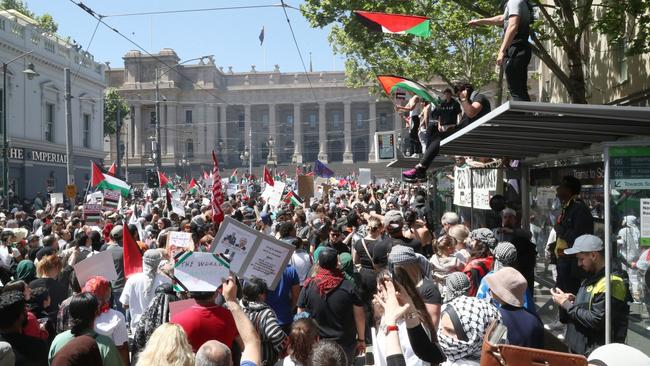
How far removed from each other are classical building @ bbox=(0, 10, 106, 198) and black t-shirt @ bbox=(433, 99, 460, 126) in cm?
2611

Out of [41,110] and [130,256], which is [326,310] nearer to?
[130,256]

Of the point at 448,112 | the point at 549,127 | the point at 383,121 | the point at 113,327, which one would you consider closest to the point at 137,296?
the point at 113,327

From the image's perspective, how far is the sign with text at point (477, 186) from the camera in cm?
1039

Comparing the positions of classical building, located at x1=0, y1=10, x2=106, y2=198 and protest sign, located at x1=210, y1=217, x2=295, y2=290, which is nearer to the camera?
protest sign, located at x1=210, y1=217, x2=295, y2=290

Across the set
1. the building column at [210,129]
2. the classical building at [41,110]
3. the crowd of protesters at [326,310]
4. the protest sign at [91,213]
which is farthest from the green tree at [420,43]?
the building column at [210,129]

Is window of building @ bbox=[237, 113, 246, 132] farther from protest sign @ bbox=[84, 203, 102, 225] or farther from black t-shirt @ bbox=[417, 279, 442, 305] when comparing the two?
black t-shirt @ bbox=[417, 279, 442, 305]

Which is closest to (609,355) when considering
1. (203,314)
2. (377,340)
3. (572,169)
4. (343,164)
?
(377,340)

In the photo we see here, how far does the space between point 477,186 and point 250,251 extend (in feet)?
21.0

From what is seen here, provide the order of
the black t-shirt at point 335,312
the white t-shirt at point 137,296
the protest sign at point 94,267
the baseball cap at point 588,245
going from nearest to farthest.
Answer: the baseball cap at point 588,245
the black t-shirt at point 335,312
the protest sign at point 94,267
the white t-shirt at point 137,296

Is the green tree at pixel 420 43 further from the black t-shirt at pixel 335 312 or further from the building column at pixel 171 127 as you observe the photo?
the building column at pixel 171 127

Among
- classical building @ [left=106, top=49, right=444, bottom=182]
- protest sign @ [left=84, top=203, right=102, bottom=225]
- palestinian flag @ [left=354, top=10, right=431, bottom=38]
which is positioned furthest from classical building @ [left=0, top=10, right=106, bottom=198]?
classical building @ [left=106, top=49, right=444, bottom=182]

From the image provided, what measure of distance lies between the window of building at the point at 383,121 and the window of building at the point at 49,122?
66.7 meters

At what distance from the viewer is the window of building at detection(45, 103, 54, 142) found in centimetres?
3617

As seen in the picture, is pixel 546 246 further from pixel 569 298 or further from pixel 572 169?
pixel 569 298
